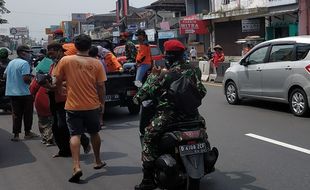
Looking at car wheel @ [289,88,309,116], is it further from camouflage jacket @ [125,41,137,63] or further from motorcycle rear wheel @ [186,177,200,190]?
motorcycle rear wheel @ [186,177,200,190]

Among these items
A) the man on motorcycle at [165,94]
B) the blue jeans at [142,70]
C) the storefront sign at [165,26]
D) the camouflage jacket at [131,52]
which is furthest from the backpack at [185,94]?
the storefront sign at [165,26]

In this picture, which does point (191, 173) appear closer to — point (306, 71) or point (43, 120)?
point (43, 120)

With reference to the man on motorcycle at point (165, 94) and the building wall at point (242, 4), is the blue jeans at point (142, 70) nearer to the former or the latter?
the man on motorcycle at point (165, 94)

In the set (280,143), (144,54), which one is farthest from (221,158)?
(144,54)

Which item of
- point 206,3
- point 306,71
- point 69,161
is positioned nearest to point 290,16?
point 206,3

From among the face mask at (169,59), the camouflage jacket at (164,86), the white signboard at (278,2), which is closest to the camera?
the camouflage jacket at (164,86)

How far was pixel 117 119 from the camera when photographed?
10430mm

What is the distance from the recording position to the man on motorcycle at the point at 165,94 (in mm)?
4742

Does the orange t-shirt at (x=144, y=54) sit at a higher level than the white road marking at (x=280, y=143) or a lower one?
higher

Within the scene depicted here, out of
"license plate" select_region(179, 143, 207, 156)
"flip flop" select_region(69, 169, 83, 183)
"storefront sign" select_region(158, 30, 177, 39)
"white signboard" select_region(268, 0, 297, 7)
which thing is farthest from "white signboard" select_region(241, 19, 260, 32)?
"license plate" select_region(179, 143, 207, 156)

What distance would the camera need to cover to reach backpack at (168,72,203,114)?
4.63 metres

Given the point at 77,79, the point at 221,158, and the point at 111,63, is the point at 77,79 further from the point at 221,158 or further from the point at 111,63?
the point at 111,63

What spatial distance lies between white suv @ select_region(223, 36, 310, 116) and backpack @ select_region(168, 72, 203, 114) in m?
5.15

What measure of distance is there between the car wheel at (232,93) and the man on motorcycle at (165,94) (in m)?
6.83
